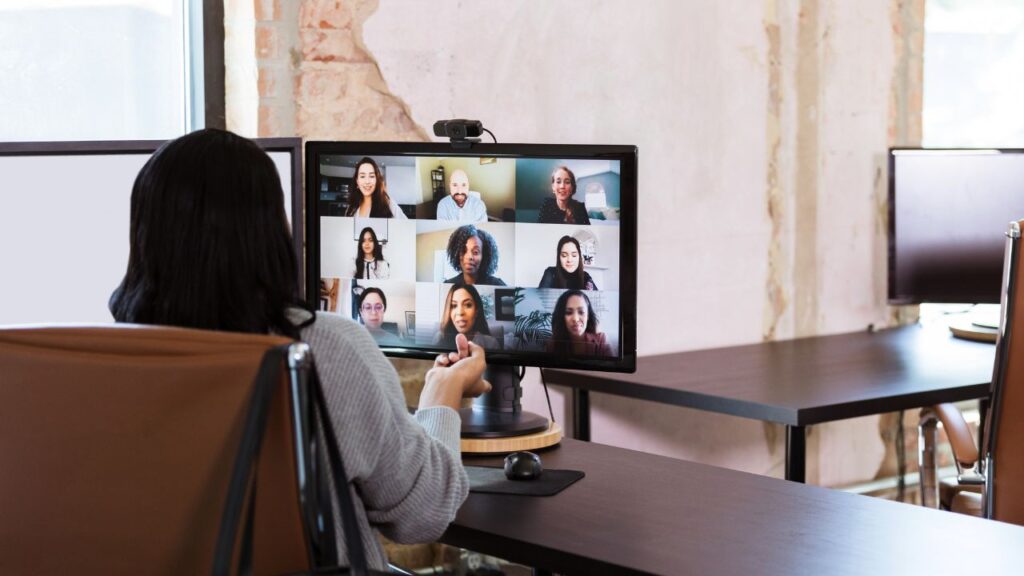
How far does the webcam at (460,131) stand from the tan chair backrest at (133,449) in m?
0.94

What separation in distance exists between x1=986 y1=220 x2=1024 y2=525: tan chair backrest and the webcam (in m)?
0.86

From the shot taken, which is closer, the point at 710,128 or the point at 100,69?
the point at 100,69

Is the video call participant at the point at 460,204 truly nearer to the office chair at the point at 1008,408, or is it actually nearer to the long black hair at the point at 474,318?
the long black hair at the point at 474,318

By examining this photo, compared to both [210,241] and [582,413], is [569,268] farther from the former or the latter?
[582,413]

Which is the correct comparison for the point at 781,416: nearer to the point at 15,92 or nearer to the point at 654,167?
the point at 654,167

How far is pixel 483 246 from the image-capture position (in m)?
2.09

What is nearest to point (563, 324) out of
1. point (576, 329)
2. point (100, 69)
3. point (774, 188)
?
point (576, 329)

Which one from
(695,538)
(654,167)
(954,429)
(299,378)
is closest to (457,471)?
(695,538)

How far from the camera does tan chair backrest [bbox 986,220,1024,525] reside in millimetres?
2045

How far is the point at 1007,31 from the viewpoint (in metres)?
4.15

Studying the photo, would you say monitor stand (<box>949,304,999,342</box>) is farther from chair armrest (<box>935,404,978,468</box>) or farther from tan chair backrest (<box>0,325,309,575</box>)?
tan chair backrest (<box>0,325,309,575</box>)

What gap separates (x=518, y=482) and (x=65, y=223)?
35.2 inches

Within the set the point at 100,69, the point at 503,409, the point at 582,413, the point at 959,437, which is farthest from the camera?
the point at 582,413

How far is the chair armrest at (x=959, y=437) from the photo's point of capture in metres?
2.46
